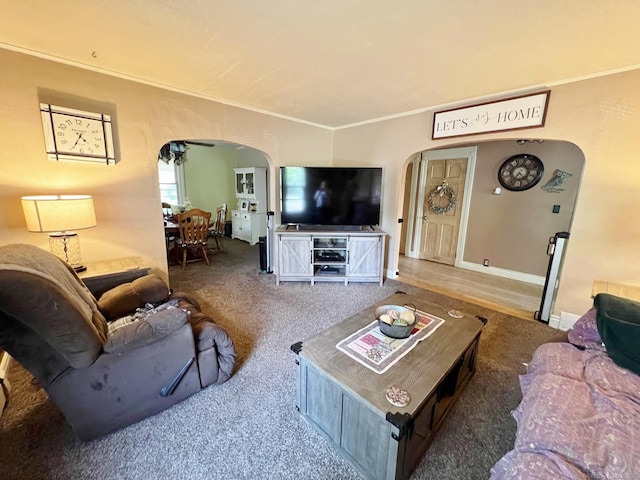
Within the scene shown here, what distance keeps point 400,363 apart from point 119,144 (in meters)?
3.26

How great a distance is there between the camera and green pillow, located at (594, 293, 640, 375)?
137 cm

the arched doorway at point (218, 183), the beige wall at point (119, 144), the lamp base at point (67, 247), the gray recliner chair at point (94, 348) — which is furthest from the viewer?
the arched doorway at point (218, 183)

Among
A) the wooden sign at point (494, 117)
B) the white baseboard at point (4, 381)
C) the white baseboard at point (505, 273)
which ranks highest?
the wooden sign at point (494, 117)

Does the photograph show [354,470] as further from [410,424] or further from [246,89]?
[246,89]

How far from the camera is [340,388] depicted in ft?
4.66

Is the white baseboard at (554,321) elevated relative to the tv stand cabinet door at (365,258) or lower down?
lower down

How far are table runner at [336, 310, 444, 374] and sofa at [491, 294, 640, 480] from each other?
1.94 feet

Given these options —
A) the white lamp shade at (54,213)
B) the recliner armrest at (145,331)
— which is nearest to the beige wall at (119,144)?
the white lamp shade at (54,213)

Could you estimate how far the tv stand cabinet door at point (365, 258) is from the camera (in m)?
3.92

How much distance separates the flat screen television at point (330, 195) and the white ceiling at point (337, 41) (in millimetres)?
1190

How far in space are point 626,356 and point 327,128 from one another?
4.36 metres

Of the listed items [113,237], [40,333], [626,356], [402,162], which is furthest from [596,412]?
[113,237]

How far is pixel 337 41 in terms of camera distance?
1.99 m

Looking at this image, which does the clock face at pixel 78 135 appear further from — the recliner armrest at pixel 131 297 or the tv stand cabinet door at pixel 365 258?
the tv stand cabinet door at pixel 365 258
